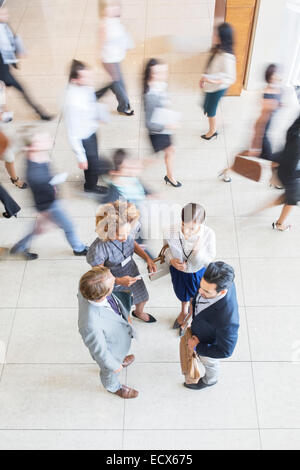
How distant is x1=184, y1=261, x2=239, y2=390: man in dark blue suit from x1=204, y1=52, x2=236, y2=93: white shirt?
2836 mm

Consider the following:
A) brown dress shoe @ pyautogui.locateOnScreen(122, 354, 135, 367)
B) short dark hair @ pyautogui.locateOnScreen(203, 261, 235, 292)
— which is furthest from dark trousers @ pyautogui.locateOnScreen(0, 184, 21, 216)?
short dark hair @ pyautogui.locateOnScreen(203, 261, 235, 292)

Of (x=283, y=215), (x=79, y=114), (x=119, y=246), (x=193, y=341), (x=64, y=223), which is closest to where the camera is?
(x=193, y=341)

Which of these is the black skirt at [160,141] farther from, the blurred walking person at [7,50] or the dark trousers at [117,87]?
the blurred walking person at [7,50]

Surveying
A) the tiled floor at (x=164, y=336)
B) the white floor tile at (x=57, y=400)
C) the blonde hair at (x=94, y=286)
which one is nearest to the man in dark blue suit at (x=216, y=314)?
the blonde hair at (x=94, y=286)

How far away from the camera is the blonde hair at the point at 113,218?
297 centimetres

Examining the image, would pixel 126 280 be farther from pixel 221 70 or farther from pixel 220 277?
pixel 221 70

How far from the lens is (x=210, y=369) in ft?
10.1

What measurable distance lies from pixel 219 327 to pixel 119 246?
0.98 m

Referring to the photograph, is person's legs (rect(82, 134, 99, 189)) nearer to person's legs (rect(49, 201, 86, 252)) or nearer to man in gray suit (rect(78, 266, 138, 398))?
person's legs (rect(49, 201, 86, 252))

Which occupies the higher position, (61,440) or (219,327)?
(219,327)

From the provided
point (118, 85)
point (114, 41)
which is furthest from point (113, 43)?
point (118, 85)

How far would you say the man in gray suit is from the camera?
8.04 feet
